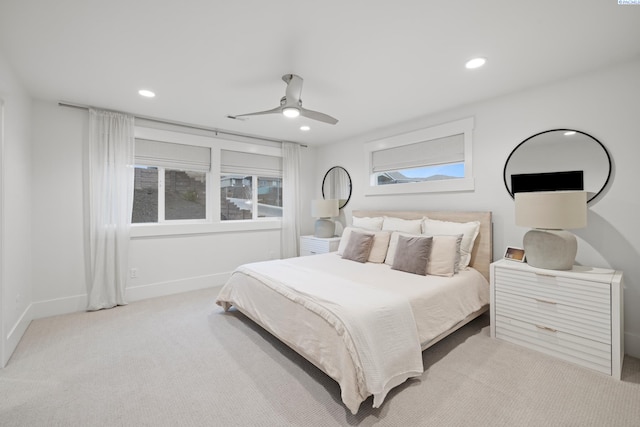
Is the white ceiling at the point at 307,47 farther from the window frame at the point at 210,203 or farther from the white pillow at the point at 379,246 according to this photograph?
the white pillow at the point at 379,246

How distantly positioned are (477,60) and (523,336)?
2.34 metres

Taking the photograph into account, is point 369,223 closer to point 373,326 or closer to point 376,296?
point 376,296

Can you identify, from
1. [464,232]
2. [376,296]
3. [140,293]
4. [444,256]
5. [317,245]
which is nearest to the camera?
[376,296]

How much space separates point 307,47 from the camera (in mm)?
2062

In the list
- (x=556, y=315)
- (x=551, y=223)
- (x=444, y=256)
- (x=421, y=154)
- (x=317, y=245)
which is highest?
(x=421, y=154)

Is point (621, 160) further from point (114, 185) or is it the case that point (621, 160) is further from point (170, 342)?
point (114, 185)

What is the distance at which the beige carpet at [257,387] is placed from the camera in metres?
1.63

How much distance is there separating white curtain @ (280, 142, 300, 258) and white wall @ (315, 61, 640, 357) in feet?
8.64

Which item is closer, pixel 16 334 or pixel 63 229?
pixel 16 334

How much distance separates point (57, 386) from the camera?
191 centimetres

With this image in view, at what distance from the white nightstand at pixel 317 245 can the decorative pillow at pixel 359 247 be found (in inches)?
35.4

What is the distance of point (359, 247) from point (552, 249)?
70.2 inches

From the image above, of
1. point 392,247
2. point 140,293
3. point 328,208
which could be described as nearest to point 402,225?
point 392,247

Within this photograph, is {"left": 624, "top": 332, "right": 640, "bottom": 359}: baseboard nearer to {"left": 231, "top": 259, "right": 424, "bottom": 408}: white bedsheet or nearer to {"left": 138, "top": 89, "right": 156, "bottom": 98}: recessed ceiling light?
{"left": 231, "top": 259, "right": 424, "bottom": 408}: white bedsheet
